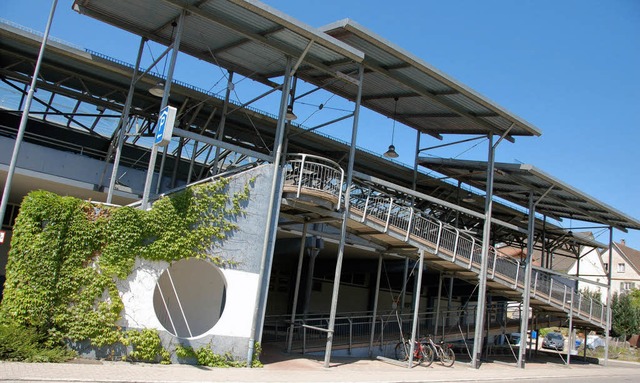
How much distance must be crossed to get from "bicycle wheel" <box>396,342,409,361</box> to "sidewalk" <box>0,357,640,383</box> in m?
0.78

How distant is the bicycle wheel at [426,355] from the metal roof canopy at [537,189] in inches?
299

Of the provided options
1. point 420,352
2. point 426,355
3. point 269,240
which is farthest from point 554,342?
point 269,240

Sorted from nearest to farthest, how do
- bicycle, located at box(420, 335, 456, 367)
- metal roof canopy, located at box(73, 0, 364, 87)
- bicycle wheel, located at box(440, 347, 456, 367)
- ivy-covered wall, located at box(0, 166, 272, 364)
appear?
ivy-covered wall, located at box(0, 166, 272, 364)
metal roof canopy, located at box(73, 0, 364, 87)
bicycle, located at box(420, 335, 456, 367)
bicycle wheel, located at box(440, 347, 456, 367)

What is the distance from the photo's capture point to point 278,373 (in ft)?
43.7

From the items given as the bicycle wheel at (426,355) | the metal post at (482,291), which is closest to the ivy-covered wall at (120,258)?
the bicycle wheel at (426,355)

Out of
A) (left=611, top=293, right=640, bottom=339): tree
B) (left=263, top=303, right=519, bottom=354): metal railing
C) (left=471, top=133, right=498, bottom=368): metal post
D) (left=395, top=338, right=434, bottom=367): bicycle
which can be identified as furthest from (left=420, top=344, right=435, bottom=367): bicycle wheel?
(left=611, top=293, right=640, bottom=339): tree

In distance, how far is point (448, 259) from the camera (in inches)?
744

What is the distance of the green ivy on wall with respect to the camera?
438 inches

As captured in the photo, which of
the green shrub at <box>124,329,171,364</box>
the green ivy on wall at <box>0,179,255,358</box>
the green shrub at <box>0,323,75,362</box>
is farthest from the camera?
the green shrub at <box>124,329,171,364</box>

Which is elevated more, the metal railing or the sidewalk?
the metal railing

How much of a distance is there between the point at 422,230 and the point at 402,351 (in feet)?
14.7

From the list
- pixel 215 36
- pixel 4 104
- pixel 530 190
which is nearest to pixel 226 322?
pixel 215 36

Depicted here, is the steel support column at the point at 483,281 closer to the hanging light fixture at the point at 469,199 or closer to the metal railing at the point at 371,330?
the metal railing at the point at 371,330

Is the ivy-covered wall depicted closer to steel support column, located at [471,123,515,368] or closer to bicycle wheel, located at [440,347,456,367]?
bicycle wheel, located at [440,347,456,367]
